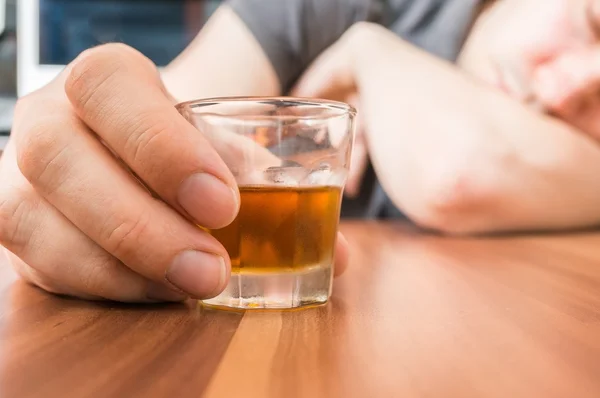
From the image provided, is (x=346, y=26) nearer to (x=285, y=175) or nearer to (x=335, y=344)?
(x=285, y=175)

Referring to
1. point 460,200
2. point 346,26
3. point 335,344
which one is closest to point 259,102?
point 335,344

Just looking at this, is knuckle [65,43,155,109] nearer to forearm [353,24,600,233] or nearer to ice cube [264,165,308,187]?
ice cube [264,165,308,187]

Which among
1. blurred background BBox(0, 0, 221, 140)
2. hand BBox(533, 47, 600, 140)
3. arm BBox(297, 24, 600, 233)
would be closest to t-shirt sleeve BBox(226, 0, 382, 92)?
arm BBox(297, 24, 600, 233)

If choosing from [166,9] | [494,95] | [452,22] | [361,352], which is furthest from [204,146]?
[166,9]

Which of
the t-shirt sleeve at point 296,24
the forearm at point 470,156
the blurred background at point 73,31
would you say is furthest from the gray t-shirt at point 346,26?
the blurred background at point 73,31

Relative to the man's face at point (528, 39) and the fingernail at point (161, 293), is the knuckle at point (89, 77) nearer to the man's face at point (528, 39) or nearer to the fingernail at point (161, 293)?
the fingernail at point (161, 293)

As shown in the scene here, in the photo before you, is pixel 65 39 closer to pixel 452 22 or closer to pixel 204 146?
pixel 452 22
